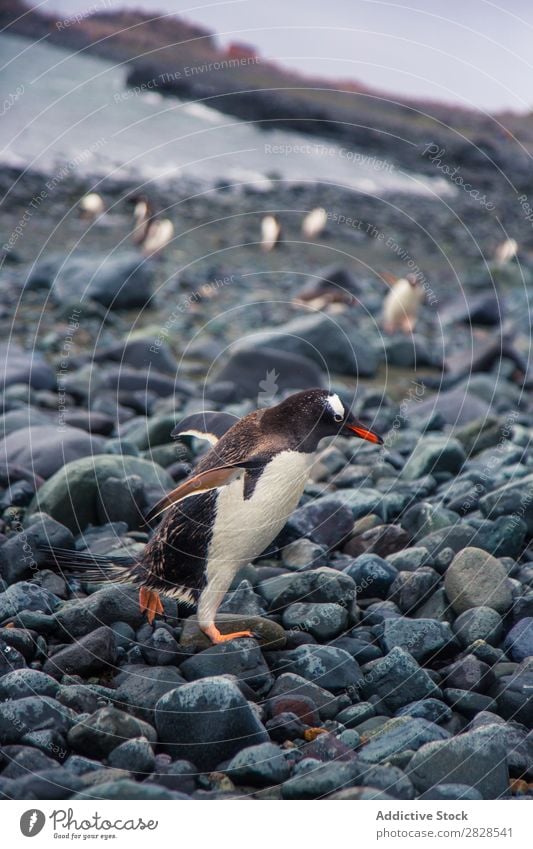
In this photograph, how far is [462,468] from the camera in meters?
5.39

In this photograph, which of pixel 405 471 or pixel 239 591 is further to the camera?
pixel 405 471

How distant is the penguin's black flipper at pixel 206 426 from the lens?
384 centimetres

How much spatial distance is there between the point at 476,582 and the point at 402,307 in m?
7.22

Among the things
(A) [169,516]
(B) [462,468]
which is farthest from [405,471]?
(A) [169,516]

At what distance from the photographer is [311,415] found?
3475 mm

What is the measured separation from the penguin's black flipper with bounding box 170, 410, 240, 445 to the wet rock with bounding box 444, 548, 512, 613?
3.90 feet

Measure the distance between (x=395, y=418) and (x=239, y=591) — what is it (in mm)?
3736

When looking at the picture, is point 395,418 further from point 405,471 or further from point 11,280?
point 11,280

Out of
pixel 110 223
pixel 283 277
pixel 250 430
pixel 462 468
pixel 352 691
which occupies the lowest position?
pixel 352 691

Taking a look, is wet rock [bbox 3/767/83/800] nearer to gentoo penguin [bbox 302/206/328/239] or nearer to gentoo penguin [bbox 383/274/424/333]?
gentoo penguin [bbox 383/274/424/333]

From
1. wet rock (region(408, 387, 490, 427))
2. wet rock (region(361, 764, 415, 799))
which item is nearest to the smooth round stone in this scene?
wet rock (region(361, 764, 415, 799))

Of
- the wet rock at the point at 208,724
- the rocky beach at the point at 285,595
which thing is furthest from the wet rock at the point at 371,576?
the wet rock at the point at 208,724

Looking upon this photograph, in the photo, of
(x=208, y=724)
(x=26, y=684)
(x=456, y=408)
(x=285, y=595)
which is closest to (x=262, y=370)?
(x=456, y=408)

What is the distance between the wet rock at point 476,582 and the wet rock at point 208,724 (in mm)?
1212
